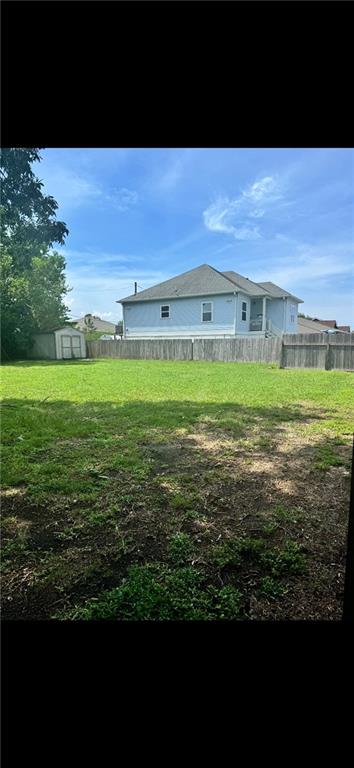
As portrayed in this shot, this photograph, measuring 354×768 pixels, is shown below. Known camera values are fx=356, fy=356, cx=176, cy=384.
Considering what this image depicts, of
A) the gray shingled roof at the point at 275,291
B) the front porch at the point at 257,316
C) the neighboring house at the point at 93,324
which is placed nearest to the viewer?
the front porch at the point at 257,316

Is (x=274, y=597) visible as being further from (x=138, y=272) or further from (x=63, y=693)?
(x=138, y=272)

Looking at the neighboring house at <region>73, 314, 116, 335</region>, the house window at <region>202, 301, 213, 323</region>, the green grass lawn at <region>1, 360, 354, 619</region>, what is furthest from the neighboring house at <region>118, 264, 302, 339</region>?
the green grass lawn at <region>1, 360, 354, 619</region>

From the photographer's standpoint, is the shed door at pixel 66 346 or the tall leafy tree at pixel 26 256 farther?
the shed door at pixel 66 346

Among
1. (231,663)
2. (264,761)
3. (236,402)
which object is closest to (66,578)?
(231,663)

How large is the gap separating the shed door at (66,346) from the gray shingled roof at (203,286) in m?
3.57

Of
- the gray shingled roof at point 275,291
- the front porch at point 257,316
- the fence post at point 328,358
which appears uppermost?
the gray shingled roof at point 275,291

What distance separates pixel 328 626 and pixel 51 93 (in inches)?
83.3

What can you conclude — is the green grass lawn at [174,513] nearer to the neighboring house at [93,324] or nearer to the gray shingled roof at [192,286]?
the gray shingled roof at [192,286]

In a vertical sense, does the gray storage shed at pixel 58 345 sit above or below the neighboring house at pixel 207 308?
below

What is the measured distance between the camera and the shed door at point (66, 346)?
15885 mm

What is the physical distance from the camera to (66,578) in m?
1.82

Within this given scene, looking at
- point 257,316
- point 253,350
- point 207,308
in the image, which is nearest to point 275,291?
point 257,316

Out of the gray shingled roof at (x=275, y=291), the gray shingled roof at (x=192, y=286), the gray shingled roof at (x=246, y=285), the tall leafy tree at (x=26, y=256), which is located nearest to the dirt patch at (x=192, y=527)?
the tall leafy tree at (x=26, y=256)

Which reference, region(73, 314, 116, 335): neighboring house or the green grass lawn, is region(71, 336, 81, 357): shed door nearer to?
region(73, 314, 116, 335): neighboring house
